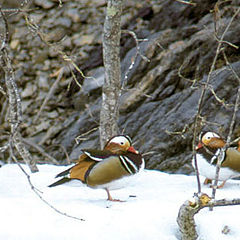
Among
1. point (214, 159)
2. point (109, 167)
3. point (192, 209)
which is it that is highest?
point (192, 209)

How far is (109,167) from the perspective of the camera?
505cm

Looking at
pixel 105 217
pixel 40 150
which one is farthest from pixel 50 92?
pixel 105 217

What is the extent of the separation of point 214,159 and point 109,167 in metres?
1.30

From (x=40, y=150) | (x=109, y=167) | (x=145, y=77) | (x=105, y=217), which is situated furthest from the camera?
(x=40, y=150)

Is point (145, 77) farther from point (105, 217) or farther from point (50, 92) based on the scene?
point (105, 217)

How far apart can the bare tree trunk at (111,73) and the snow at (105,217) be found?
5.40 feet

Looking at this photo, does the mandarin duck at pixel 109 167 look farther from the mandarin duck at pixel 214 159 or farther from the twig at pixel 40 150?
the twig at pixel 40 150

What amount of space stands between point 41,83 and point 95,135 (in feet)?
8.55

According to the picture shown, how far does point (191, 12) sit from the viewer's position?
9.94 metres

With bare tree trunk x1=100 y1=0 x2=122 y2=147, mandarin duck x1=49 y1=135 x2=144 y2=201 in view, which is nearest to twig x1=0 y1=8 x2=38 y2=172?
bare tree trunk x1=100 y1=0 x2=122 y2=147

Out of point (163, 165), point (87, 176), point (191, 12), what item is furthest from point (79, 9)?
point (87, 176)

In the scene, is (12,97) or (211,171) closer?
(211,171)

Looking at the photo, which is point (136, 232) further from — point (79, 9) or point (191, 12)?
point (79, 9)

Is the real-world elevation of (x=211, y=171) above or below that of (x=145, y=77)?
above
